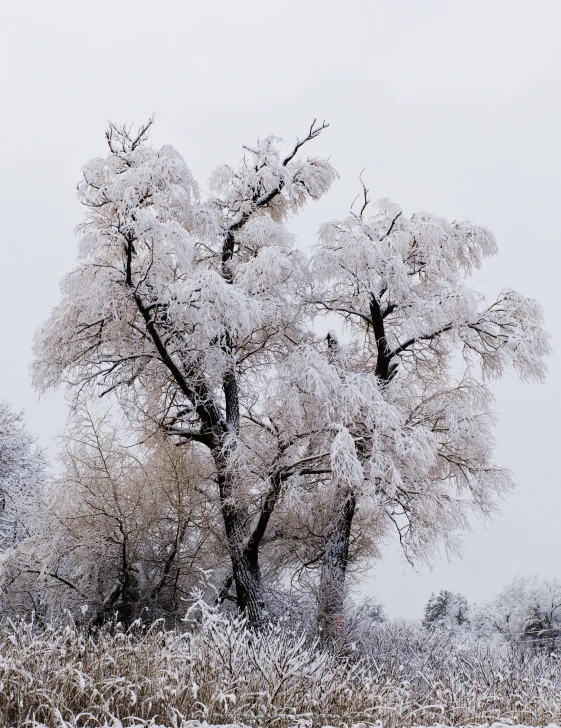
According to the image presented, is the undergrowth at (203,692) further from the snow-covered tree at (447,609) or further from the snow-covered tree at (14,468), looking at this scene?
the snow-covered tree at (447,609)

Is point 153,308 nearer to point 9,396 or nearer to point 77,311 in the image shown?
point 77,311

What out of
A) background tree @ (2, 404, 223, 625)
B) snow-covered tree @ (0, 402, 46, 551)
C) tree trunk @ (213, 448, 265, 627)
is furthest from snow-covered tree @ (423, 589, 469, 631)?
snow-covered tree @ (0, 402, 46, 551)

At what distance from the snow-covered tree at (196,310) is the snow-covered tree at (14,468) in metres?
7.10

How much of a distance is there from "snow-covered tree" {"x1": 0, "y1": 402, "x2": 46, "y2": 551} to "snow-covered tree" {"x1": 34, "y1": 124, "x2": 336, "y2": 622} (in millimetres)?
7095

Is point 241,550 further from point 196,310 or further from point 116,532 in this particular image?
point 196,310

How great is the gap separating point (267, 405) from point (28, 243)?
54652 mm

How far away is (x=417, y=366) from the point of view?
40.0ft

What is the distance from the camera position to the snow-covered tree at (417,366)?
30.9ft

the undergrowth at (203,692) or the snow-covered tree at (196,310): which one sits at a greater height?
the snow-covered tree at (196,310)

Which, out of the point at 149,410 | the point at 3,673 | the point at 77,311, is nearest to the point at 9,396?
the point at 149,410

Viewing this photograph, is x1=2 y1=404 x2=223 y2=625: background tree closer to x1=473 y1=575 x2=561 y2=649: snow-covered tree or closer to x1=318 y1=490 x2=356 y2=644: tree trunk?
x1=318 y1=490 x2=356 y2=644: tree trunk

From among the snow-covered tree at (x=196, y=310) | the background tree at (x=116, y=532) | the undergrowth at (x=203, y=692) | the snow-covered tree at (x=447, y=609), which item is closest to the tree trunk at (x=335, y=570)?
the snow-covered tree at (x=196, y=310)

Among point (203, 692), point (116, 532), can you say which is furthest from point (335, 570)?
point (203, 692)

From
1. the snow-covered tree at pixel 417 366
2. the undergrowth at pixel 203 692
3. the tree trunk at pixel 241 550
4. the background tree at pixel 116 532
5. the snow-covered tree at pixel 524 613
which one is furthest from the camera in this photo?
the snow-covered tree at pixel 524 613
